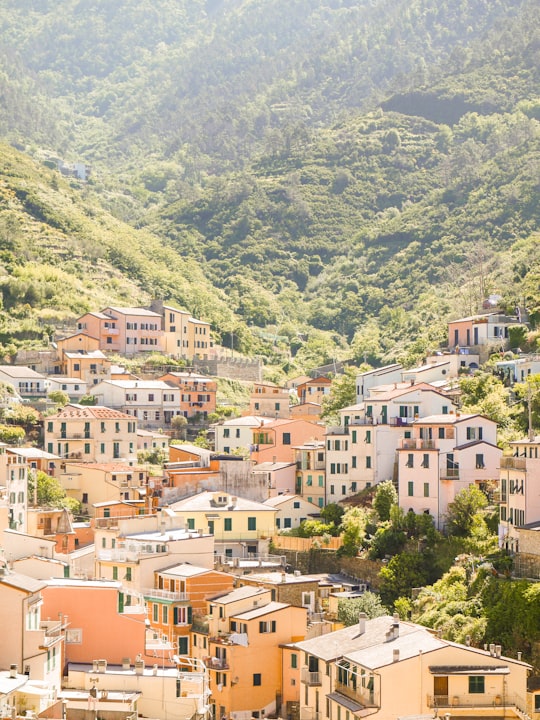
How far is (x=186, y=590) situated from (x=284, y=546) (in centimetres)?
1458

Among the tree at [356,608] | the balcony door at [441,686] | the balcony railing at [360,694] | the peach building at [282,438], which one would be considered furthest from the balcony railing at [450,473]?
the balcony door at [441,686]

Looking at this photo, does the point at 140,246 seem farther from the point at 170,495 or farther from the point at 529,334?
the point at 170,495

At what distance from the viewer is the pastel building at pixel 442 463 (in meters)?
74.2

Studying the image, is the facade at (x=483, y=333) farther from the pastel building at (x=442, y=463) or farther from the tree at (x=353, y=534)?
A: the tree at (x=353, y=534)

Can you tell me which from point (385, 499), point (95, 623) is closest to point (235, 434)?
point (385, 499)

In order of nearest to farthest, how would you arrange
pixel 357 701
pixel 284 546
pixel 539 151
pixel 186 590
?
1. pixel 357 701
2. pixel 186 590
3. pixel 284 546
4. pixel 539 151

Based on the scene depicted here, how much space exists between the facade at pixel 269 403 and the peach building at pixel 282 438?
12633mm

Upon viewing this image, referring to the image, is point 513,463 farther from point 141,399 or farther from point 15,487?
point 141,399

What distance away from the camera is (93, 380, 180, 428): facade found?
4232 inches

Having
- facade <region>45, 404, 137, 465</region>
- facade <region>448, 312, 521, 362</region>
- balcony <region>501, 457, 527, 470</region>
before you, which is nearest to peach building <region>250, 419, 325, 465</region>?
facade <region>45, 404, 137, 465</region>

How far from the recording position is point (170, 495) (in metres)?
83.7

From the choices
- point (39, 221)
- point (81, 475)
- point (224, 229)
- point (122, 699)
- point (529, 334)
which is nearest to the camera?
point (122, 699)

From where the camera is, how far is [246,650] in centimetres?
6012

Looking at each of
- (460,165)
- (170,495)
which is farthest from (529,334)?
(460,165)
